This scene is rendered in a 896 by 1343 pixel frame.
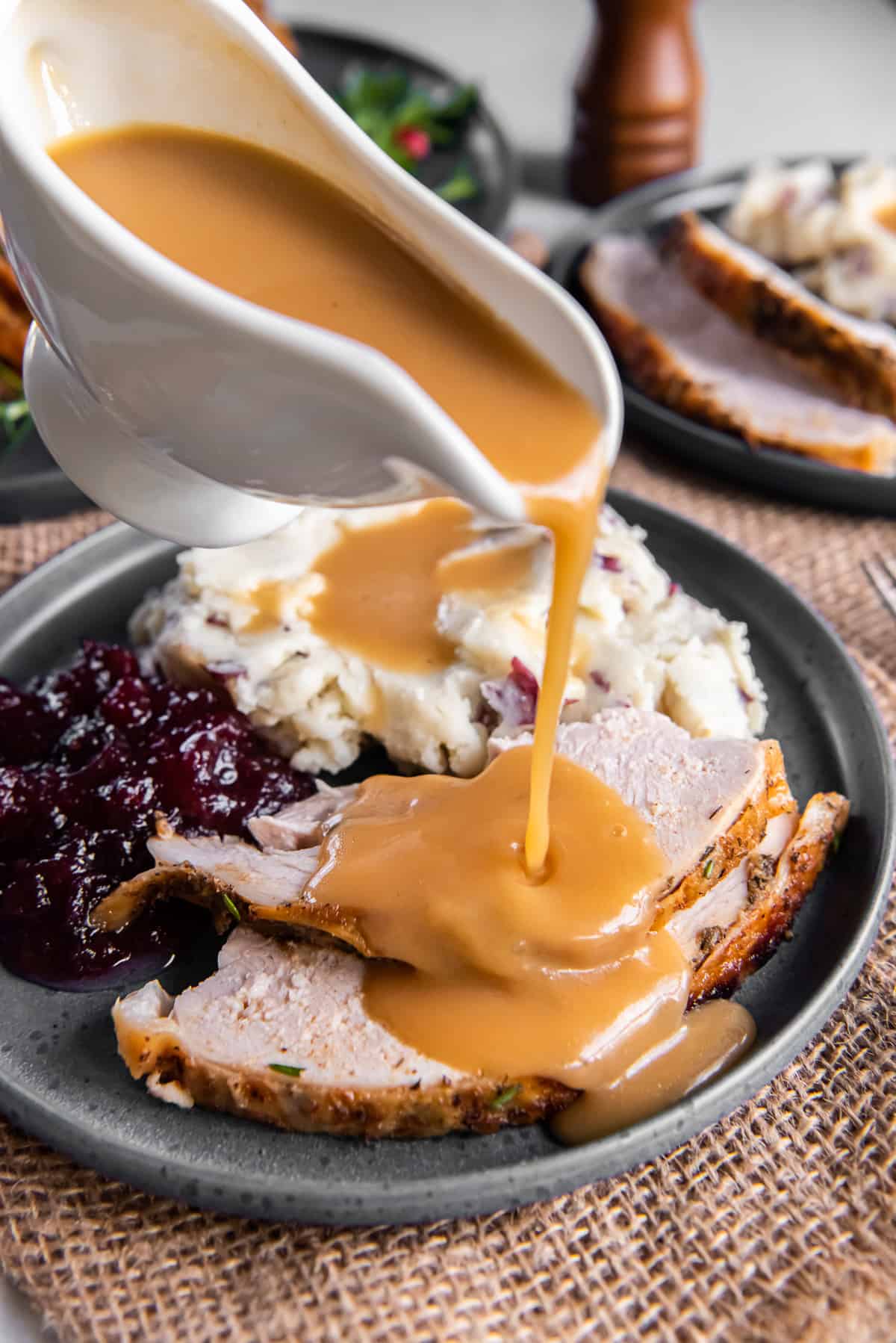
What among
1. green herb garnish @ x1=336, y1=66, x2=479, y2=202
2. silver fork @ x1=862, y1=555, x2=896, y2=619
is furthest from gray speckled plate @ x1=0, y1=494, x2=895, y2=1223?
green herb garnish @ x1=336, y1=66, x2=479, y2=202

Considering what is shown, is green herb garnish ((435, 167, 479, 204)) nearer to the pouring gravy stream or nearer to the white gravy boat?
the white gravy boat

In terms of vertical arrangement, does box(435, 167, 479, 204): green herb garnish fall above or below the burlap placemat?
above

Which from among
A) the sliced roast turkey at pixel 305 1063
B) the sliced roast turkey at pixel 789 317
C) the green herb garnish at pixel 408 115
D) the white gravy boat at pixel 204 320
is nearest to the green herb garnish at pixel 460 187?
the green herb garnish at pixel 408 115

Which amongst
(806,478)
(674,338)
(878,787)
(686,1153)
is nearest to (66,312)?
(686,1153)

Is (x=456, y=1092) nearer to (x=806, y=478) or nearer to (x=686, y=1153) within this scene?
(x=686, y=1153)

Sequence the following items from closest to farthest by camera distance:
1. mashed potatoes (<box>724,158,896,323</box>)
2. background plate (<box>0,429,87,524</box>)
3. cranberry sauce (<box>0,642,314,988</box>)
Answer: cranberry sauce (<box>0,642,314,988</box>) → background plate (<box>0,429,87,524</box>) → mashed potatoes (<box>724,158,896,323</box>)

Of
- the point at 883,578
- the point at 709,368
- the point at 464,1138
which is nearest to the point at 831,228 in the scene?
the point at 709,368
